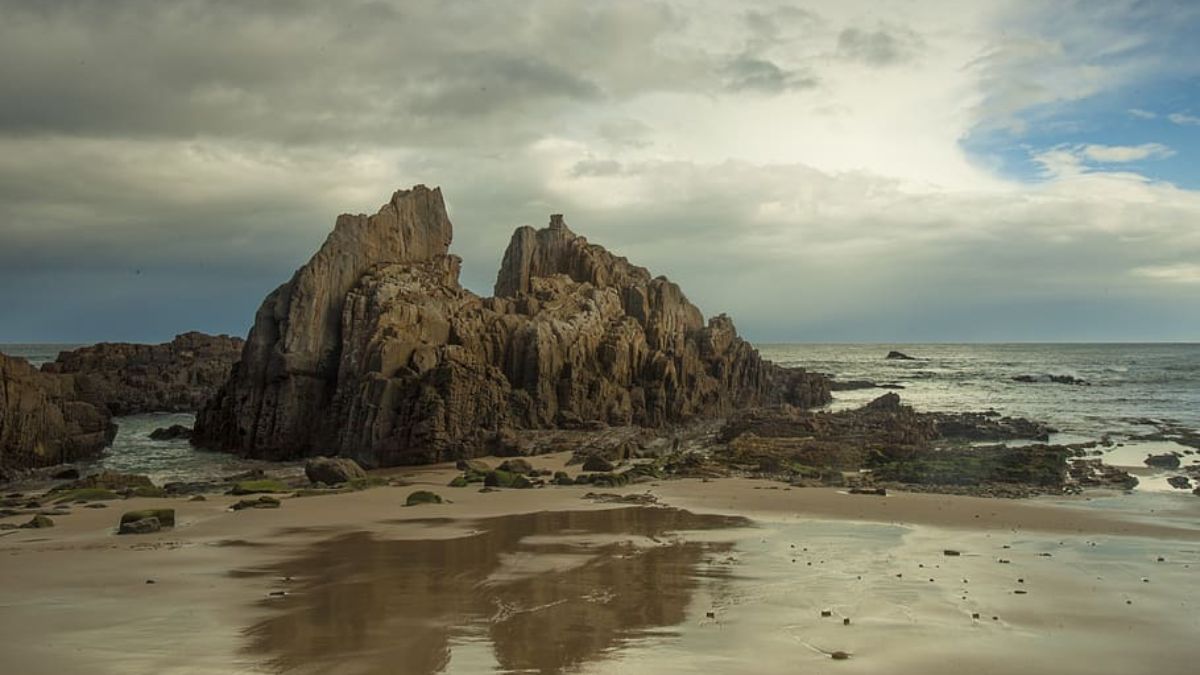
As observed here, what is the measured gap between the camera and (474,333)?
3691 centimetres

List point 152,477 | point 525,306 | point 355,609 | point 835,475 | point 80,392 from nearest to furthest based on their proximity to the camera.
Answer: point 355,609 → point 835,475 → point 152,477 → point 525,306 → point 80,392

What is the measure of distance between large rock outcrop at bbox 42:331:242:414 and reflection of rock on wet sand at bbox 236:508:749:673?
4366 centimetres

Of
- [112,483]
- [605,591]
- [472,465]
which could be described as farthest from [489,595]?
[112,483]

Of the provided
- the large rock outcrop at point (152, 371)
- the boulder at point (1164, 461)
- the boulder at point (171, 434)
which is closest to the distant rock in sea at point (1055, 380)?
the boulder at point (1164, 461)

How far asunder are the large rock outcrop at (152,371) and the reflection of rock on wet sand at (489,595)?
43656 mm

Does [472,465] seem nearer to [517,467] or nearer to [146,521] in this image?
[517,467]

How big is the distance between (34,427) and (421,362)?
13767 millimetres

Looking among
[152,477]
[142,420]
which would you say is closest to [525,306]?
[152,477]

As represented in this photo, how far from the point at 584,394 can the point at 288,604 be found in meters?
28.1

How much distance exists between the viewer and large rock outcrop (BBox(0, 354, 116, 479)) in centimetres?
2982

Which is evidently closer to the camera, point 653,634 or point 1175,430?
point 653,634

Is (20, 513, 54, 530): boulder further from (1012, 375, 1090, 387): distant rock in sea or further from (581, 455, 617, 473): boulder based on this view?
→ (1012, 375, 1090, 387): distant rock in sea

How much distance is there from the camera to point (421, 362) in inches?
1271

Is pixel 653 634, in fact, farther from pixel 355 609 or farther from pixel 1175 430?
pixel 1175 430
